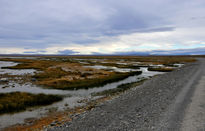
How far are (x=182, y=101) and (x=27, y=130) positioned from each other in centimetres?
1390

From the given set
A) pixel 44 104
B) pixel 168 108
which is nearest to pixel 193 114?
pixel 168 108

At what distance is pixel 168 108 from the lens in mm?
12008

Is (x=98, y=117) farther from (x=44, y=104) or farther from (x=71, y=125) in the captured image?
(x=44, y=104)

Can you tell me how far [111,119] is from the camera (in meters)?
10.9

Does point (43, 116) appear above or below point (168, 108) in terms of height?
below

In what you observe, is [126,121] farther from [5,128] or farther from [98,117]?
[5,128]

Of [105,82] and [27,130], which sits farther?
[105,82]

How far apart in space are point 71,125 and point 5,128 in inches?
241

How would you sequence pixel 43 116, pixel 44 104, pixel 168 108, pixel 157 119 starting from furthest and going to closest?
1. pixel 44 104
2. pixel 43 116
3. pixel 168 108
4. pixel 157 119

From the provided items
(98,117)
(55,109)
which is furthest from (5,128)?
(98,117)

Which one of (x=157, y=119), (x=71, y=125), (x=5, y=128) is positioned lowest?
(x=5, y=128)

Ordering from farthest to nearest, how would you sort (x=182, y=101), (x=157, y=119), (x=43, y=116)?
(x=43, y=116) < (x=182, y=101) < (x=157, y=119)

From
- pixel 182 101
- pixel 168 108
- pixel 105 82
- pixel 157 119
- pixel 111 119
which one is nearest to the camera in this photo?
pixel 157 119

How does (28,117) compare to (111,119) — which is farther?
(28,117)
